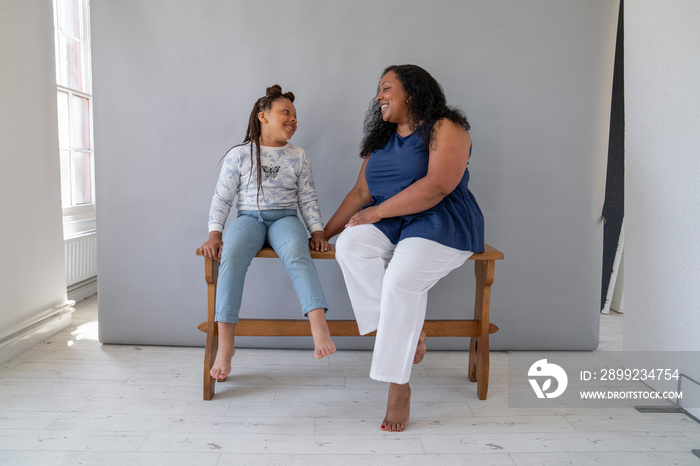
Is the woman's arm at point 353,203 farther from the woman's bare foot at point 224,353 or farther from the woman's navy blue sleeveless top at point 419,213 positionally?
the woman's bare foot at point 224,353

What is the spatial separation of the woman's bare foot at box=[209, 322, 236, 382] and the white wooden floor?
17 centimetres

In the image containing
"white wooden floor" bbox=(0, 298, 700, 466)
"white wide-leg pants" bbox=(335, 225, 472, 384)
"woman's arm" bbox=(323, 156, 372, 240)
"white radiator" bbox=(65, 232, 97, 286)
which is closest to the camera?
"white wooden floor" bbox=(0, 298, 700, 466)

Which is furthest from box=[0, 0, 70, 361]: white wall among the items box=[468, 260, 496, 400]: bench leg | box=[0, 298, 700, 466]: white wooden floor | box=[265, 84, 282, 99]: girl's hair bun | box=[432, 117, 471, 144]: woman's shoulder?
box=[468, 260, 496, 400]: bench leg

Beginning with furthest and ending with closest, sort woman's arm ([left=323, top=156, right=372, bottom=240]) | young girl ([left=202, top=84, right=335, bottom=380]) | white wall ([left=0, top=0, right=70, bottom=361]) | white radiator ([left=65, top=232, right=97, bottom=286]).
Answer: white radiator ([left=65, top=232, right=97, bottom=286]) → white wall ([left=0, top=0, right=70, bottom=361]) → woman's arm ([left=323, top=156, right=372, bottom=240]) → young girl ([left=202, top=84, right=335, bottom=380])

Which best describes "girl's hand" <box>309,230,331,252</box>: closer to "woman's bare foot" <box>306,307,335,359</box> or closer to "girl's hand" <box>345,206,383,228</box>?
"girl's hand" <box>345,206,383,228</box>

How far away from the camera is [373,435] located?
6.75 feet

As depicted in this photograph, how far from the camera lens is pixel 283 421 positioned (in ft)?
7.09

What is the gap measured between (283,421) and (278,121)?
4.21ft

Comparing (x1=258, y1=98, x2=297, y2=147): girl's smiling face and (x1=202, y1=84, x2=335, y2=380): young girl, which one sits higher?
(x1=258, y1=98, x2=297, y2=147): girl's smiling face

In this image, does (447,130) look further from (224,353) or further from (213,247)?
(224,353)

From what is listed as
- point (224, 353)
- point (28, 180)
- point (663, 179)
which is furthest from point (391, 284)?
point (28, 180)

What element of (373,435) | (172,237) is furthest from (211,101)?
(373,435)

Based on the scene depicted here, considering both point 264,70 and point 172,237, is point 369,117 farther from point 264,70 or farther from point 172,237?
point 172,237

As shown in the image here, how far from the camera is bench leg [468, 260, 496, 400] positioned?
94.1 inches
